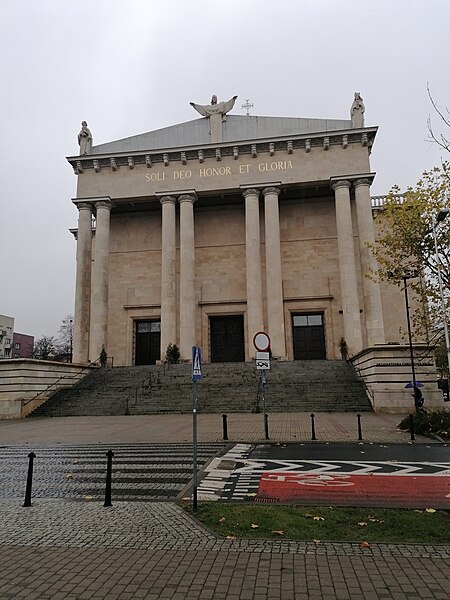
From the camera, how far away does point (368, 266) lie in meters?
35.1

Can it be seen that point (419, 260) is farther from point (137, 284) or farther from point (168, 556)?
point (137, 284)

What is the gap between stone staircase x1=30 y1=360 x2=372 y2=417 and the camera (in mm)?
23312

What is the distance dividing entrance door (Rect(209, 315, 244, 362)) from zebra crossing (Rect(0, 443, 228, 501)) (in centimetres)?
2615

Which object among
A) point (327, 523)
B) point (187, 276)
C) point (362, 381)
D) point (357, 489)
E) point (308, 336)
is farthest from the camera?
point (308, 336)

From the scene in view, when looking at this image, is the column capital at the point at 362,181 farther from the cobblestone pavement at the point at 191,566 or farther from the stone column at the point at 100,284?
the cobblestone pavement at the point at 191,566

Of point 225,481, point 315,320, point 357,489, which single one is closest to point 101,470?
point 225,481

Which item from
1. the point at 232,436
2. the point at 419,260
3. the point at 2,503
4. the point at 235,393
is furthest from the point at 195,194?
the point at 2,503

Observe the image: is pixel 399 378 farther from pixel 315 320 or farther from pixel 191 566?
pixel 191 566

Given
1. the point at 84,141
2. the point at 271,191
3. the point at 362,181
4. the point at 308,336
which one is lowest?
the point at 308,336

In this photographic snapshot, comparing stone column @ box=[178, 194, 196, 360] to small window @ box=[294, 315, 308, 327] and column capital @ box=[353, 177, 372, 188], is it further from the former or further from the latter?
column capital @ box=[353, 177, 372, 188]

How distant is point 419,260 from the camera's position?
19.7m

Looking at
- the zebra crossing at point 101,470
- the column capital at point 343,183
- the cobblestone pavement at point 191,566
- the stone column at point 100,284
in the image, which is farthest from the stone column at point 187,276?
the cobblestone pavement at point 191,566

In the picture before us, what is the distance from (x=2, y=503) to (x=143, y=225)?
37.1m

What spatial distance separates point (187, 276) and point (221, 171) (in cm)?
912
